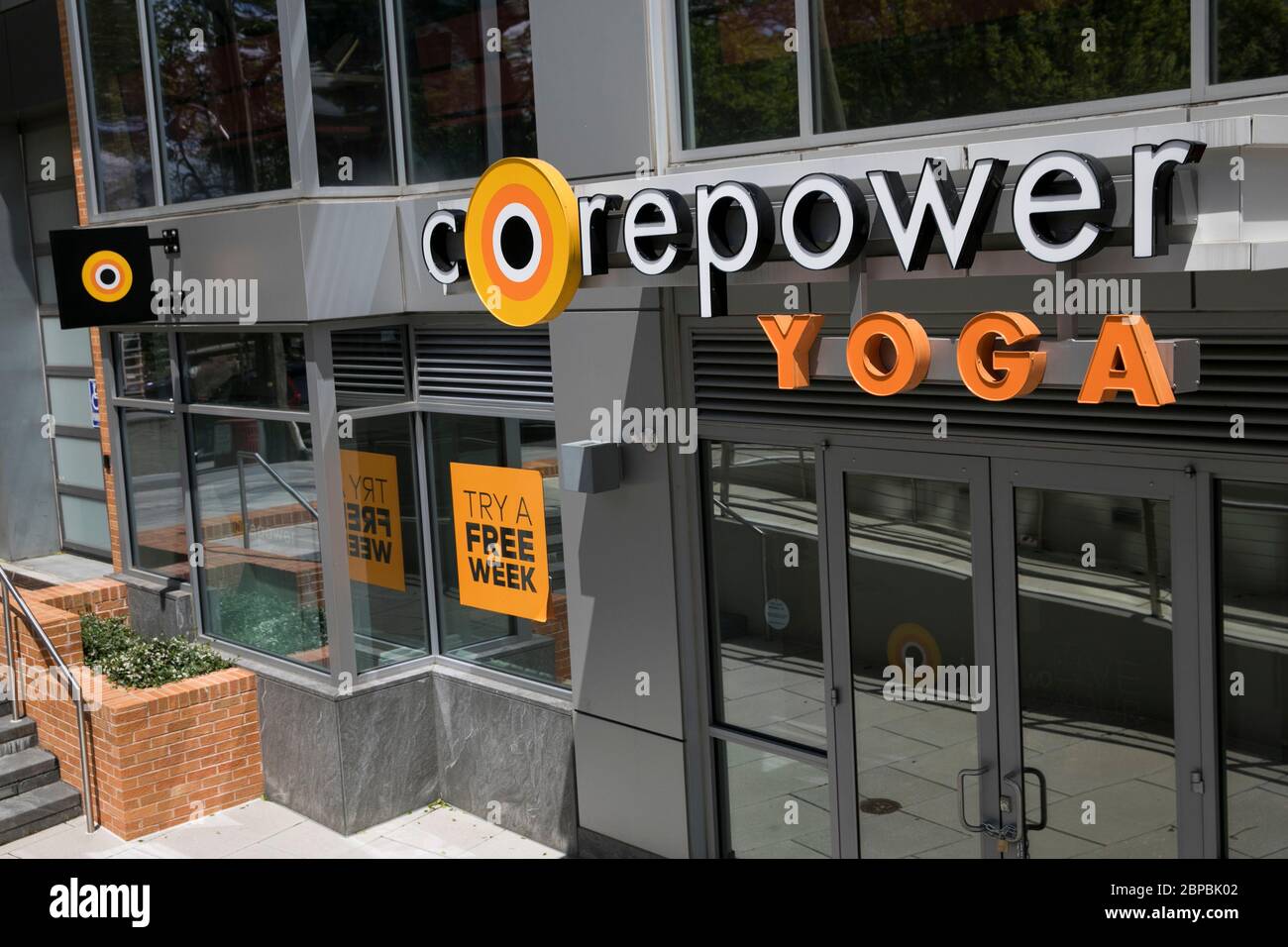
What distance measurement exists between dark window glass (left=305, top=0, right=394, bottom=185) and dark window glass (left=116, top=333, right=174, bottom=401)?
2677 mm

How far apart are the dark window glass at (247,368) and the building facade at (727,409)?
53mm

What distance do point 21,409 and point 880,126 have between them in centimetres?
1106

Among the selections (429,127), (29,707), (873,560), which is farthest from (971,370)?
(29,707)

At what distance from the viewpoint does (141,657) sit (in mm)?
10391

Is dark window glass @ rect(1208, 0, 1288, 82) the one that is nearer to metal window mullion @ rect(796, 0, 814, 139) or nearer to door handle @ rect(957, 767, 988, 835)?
metal window mullion @ rect(796, 0, 814, 139)

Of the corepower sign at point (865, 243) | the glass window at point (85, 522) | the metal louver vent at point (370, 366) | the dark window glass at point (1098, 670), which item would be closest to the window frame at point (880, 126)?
the corepower sign at point (865, 243)

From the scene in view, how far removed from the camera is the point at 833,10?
6.71 metres

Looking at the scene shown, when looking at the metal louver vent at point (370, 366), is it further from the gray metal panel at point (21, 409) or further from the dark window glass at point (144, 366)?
the gray metal panel at point (21, 409)


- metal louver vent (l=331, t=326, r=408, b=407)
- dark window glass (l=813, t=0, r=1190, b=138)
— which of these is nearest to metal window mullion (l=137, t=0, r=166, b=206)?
metal louver vent (l=331, t=326, r=408, b=407)

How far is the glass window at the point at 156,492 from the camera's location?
11.2 meters

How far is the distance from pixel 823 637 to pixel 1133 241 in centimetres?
305

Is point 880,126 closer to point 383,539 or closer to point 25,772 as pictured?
point 383,539

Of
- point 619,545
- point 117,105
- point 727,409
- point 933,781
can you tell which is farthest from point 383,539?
point 933,781

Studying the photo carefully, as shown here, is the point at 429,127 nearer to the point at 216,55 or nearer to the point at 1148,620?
the point at 216,55
